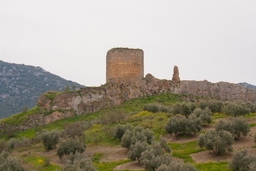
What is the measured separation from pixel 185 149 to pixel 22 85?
8841 cm

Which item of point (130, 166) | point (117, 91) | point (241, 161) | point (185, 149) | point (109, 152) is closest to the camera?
point (241, 161)

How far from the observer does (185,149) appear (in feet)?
67.7

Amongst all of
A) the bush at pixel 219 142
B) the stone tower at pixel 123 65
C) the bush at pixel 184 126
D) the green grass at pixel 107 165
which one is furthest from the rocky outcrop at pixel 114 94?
the bush at pixel 219 142

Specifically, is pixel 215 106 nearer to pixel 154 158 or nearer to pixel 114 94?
pixel 114 94

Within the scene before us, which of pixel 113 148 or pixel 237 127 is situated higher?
pixel 237 127

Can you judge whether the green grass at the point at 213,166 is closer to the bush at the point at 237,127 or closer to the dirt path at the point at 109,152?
the bush at the point at 237,127

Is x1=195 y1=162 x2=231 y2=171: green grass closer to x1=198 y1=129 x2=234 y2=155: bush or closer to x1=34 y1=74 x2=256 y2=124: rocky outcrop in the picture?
x1=198 y1=129 x2=234 y2=155: bush

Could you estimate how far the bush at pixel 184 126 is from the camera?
23.7 metres

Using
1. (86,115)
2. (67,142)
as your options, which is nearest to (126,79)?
(86,115)

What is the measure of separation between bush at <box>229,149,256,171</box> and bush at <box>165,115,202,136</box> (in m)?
8.38

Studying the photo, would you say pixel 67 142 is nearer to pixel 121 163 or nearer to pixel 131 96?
pixel 121 163

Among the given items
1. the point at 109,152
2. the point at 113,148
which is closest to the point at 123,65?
the point at 113,148

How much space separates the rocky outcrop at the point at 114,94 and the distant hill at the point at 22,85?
35.6 meters

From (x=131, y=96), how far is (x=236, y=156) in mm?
32665
